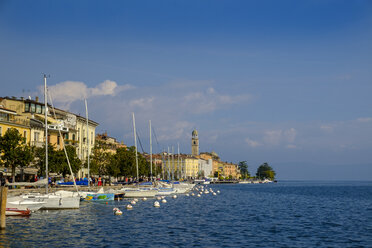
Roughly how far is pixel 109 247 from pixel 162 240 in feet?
12.3

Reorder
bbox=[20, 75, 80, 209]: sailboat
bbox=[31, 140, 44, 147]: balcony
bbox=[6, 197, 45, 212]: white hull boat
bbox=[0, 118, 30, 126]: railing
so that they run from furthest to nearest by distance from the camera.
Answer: bbox=[31, 140, 44, 147]: balcony, bbox=[0, 118, 30, 126]: railing, bbox=[20, 75, 80, 209]: sailboat, bbox=[6, 197, 45, 212]: white hull boat

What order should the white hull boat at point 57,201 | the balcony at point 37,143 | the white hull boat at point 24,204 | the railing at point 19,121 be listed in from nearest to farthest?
the white hull boat at point 24,204
the white hull boat at point 57,201
the railing at point 19,121
the balcony at point 37,143

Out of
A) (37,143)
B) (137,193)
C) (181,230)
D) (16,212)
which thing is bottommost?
(181,230)

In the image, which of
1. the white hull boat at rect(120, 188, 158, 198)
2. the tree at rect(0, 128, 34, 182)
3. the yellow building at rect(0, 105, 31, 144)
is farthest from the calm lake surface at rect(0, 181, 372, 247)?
the yellow building at rect(0, 105, 31, 144)

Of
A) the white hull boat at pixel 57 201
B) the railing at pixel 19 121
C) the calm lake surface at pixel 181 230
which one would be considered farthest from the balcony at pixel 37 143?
the calm lake surface at pixel 181 230

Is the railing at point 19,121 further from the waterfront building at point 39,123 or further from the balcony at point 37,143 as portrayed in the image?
the balcony at point 37,143

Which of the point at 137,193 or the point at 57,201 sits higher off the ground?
the point at 57,201

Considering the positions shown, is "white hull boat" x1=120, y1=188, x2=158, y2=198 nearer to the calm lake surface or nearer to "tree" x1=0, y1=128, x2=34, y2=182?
"tree" x1=0, y1=128, x2=34, y2=182

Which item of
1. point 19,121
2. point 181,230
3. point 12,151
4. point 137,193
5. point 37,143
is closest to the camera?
point 181,230

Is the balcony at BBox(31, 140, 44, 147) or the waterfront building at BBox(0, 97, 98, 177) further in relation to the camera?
the balcony at BBox(31, 140, 44, 147)

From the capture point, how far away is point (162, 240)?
2738 cm

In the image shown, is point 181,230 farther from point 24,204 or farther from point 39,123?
point 39,123

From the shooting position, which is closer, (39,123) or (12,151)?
(12,151)

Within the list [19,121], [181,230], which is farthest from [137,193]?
[181,230]
